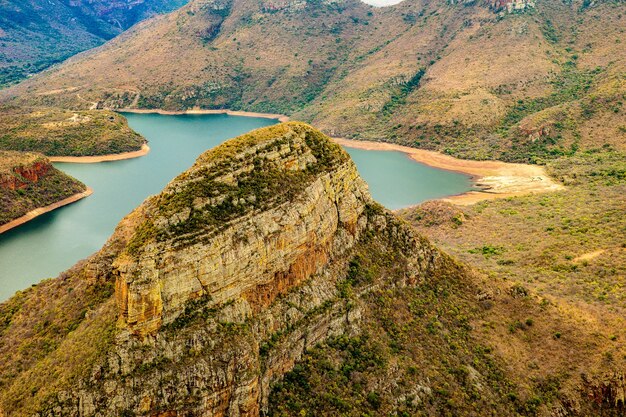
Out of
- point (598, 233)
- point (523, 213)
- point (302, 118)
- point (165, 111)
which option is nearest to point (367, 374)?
point (598, 233)

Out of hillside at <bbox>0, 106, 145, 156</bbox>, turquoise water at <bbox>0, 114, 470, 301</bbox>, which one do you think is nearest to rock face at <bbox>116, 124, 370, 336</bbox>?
turquoise water at <bbox>0, 114, 470, 301</bbox>

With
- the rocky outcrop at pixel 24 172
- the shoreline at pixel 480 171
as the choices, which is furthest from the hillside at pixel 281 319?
the shoreline at pixel 480 171

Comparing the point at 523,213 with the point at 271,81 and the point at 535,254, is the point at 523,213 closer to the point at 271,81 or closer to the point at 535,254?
the point at 535,254

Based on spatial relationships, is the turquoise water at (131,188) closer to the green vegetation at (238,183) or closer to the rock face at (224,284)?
the rock face at (224,284)

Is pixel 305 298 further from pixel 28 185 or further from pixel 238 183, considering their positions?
pixel 28 185

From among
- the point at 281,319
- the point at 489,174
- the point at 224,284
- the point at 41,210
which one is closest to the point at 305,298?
the point at 281,319

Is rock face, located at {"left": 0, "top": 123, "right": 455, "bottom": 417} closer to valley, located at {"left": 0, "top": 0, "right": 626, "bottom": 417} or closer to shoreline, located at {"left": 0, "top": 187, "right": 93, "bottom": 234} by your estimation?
valley, located at {"left": 0, "top": 0, "right": 626, "bottom": 417}
